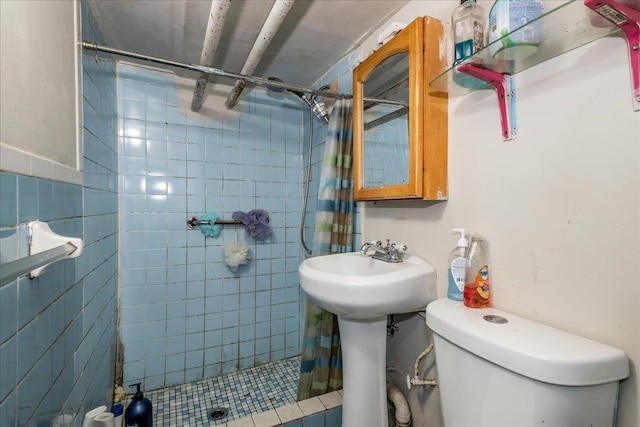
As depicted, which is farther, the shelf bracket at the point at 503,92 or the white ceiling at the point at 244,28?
the white ceiling at the point at 244,28

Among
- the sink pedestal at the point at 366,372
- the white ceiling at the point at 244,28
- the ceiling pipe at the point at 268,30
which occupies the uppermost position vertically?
the white ceiling at the point at 244,28

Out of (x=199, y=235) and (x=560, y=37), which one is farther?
(x=199, y=235)

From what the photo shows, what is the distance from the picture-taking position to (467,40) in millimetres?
806

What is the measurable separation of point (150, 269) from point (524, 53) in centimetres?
193

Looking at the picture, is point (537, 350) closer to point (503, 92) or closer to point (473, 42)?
point (503, 92)

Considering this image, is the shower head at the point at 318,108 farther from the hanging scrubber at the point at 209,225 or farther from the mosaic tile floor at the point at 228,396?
the mosaic tile floor at the point at 228,396

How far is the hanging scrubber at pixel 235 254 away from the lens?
1.79 m

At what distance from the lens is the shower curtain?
1.37 meters

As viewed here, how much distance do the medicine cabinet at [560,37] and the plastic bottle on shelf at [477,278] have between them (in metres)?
0.33

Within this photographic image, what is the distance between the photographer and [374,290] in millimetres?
857

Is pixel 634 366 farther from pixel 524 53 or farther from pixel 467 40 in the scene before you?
pixel 467 40

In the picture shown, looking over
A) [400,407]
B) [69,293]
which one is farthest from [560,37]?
[69,293]

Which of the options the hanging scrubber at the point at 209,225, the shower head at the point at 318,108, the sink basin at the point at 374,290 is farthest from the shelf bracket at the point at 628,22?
the hanging scrubber at the point at 209,225

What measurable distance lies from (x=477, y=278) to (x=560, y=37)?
61cm
